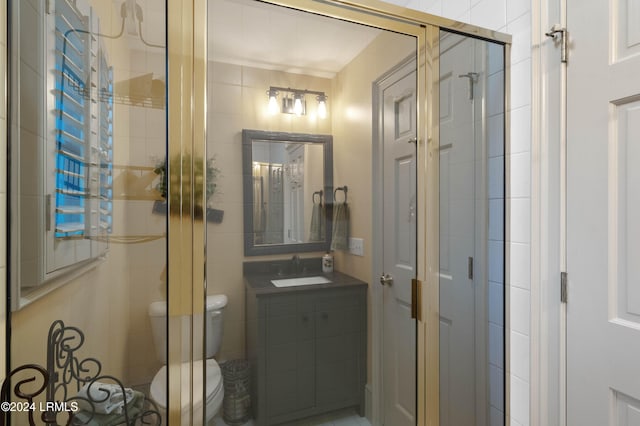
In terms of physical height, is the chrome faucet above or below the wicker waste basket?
above

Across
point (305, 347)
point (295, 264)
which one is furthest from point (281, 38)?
point (305, 347)

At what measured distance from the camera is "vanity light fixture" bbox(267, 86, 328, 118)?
3.13ft

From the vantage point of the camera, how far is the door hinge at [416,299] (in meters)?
1.13

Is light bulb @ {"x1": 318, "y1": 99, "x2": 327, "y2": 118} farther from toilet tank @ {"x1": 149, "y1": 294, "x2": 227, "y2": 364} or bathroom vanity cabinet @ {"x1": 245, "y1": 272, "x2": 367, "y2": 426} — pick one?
toilet tank @ {"x1": 149, "y1": 294, "x2": 227, "y2": 364}

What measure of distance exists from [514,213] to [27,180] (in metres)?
1.50

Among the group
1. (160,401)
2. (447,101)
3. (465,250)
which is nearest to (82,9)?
(160,401)

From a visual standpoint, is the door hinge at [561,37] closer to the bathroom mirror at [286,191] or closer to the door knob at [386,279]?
the bathroom mirror at [286,191]

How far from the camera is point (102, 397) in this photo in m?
0.80

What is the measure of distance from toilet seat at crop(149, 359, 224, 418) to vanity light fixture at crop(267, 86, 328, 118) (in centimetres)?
74

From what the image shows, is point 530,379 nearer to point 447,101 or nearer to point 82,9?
point 447,101

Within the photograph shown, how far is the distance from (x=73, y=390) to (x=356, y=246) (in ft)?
2.76

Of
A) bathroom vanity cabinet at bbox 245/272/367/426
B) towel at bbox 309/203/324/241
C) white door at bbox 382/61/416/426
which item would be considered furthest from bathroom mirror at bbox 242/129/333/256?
white door at bbox 382/61/416/426

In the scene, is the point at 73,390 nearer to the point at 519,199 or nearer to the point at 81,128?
the point at 81,128

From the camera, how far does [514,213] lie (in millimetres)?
1213
